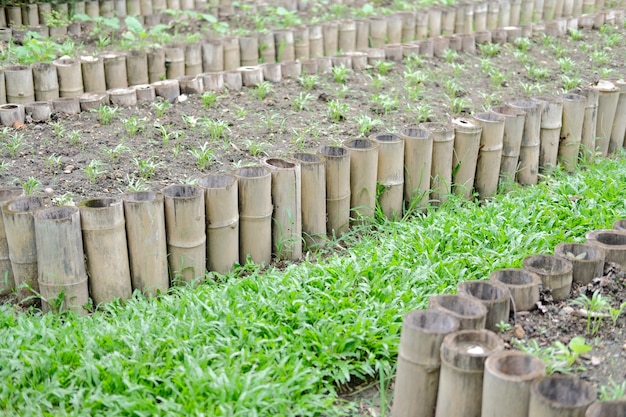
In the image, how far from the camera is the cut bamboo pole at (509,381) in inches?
99.8

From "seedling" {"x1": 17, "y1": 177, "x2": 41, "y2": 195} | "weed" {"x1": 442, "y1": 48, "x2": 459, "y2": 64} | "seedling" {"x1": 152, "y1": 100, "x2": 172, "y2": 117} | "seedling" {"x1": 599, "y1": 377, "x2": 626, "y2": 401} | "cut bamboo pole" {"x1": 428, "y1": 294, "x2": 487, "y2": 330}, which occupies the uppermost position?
"weed" {"x1": 442, "y1": 48, "x2": 459, "y2": 64}

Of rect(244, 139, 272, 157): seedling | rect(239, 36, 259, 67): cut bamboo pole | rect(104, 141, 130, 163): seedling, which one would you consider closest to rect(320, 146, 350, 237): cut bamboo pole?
rect(244, 139, 272, 157): seedling

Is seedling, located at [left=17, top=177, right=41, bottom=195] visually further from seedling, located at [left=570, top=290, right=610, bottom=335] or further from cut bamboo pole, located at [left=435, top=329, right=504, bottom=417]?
seedling, located at [left=570, top=290, right=610, bottom=335]

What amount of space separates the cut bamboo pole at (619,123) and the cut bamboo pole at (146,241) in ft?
12.4

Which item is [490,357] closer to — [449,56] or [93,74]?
[93,74]

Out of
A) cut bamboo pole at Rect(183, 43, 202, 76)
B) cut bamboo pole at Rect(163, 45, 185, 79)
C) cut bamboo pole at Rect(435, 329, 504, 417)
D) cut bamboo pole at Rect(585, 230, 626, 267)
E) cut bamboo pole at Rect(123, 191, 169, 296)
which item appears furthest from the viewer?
cut bamboo pole at Rect(183, 43, 202, 76)

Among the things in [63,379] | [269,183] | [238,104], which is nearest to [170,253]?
[269,183]

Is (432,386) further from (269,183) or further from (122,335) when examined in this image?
(269,183)

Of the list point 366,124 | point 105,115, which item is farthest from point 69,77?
point 366,124

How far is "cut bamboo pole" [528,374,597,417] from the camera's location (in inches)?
95.6

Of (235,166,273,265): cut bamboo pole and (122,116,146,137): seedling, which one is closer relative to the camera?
(235,166,273,265): cut bamboo pole

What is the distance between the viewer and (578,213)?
14.9 feet

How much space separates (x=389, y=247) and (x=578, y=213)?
1.17 m

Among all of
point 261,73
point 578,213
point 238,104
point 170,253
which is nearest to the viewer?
point 170,253
